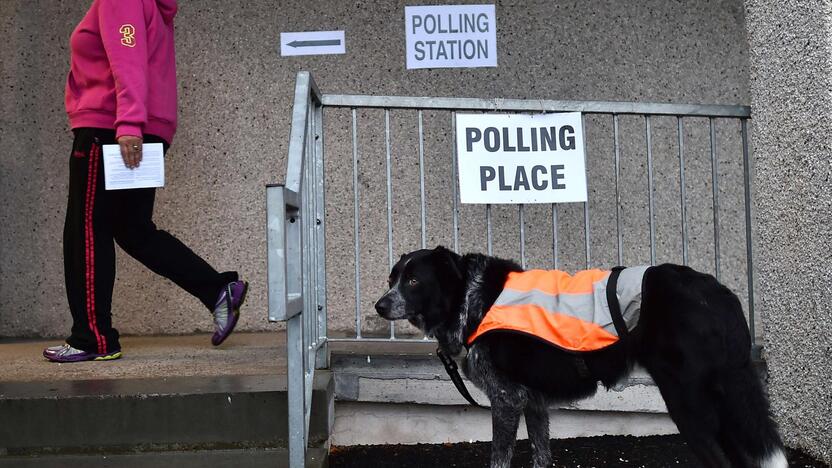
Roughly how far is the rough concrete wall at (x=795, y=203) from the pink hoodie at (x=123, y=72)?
8.70ft

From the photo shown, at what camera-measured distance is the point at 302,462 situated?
8.45 feet

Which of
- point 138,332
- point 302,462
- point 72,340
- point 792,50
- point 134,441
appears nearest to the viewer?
point 302,462

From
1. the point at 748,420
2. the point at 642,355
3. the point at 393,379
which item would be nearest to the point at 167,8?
the point at 393,379

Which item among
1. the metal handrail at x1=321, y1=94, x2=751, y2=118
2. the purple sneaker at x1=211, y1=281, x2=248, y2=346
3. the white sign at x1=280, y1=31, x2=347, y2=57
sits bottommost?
the purple sneaker at x1=211, y1=281, x2=248, y2=346

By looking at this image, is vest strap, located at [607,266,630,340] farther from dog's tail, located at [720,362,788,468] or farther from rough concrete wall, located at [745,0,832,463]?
rough concrete wall, located at [745,0,832,463]

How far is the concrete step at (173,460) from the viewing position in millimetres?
2914

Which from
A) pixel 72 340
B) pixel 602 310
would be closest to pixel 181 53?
pixel 72 340

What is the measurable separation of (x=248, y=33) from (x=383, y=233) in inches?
56.3

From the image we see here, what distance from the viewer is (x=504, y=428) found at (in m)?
2.85

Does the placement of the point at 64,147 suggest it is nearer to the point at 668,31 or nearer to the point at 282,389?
the point at 282,389

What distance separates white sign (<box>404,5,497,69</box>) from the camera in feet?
15.8

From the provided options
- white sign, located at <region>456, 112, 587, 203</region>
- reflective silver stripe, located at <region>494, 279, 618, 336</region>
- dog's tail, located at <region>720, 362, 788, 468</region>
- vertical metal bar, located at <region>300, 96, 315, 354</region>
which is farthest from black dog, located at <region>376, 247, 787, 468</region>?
white sign, located at <region>456, 112, 587, 203</region>

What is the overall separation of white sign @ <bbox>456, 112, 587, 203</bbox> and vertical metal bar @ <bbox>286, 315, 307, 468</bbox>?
4.63 feet

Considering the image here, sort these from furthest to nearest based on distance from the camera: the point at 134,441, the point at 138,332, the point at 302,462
Result: the point at 138,332 → the point at 134,441 → the point at 302,462
